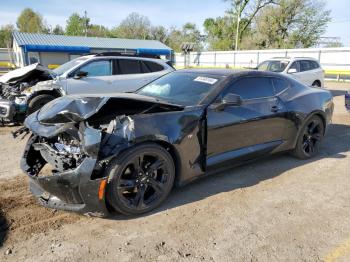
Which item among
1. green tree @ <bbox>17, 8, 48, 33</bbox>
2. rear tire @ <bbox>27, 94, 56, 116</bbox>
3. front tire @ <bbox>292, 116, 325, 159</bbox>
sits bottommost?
front tire @ <bbox>292, 116, 325, 159</bbox>

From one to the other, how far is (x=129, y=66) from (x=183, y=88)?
4.94 metres

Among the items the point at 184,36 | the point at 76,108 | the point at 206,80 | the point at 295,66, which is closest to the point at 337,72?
the point at 295,66

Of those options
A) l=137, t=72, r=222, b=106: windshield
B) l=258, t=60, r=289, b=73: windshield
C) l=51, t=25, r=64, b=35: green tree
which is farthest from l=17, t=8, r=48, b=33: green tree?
l=137, t=72, r=222, b=106: windshield

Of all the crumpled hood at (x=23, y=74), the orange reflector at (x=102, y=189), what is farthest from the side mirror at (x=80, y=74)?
the orange reflector at (x=102, y=189)

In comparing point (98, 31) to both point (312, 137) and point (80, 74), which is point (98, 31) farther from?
point (312, 137)

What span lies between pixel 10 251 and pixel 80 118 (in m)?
1.39

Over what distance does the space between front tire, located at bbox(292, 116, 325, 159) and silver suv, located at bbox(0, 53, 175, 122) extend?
3.92 m

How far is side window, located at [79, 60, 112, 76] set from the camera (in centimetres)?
844

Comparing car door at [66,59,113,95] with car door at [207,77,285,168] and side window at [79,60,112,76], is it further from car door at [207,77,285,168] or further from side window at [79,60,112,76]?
car door at [207,77,285,168]

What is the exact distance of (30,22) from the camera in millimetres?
75562

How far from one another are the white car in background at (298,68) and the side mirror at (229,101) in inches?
331

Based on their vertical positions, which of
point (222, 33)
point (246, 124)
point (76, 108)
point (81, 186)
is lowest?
Answer: point (81, 186)

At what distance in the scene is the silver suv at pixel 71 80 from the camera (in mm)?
7484

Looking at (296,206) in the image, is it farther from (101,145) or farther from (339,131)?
(339,131)
